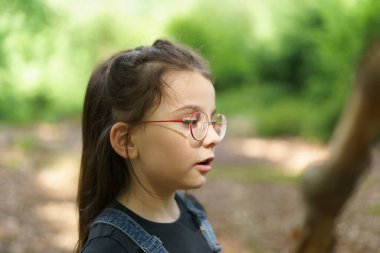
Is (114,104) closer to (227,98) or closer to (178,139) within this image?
(178,139)

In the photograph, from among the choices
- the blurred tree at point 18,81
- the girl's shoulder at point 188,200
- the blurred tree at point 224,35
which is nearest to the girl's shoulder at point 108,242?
the girl's shoulder at point 188,200

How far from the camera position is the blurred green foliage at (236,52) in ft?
31.8

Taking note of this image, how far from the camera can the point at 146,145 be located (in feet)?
4.30

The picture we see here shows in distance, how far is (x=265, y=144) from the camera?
1205cm

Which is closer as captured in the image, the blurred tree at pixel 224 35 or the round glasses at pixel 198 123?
the round glasses at pixel 198 123

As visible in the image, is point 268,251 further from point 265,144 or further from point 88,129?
point 265,144

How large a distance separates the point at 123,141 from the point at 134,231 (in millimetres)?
228

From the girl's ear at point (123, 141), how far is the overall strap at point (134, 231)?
154 mm

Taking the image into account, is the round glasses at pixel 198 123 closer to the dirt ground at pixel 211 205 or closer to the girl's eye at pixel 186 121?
the girl's eye at pixel 186 121

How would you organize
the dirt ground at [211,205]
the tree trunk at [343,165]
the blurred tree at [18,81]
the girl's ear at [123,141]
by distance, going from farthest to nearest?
1. the blurred tree at [18,81]
2. the dirt ground at [211,205]
3. the tree trunk at [343,165]
4. the girl's ear at [123,141]

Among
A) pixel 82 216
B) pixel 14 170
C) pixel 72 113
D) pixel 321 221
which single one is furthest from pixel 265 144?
pixel 82 216

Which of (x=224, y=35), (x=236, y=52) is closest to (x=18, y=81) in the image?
(x=236, y=52)

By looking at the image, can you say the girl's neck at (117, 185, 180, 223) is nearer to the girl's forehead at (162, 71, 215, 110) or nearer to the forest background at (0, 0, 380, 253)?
the girl's forehead at (162, 71, 215, 110)

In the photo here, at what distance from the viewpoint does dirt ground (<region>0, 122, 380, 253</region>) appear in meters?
4.96
